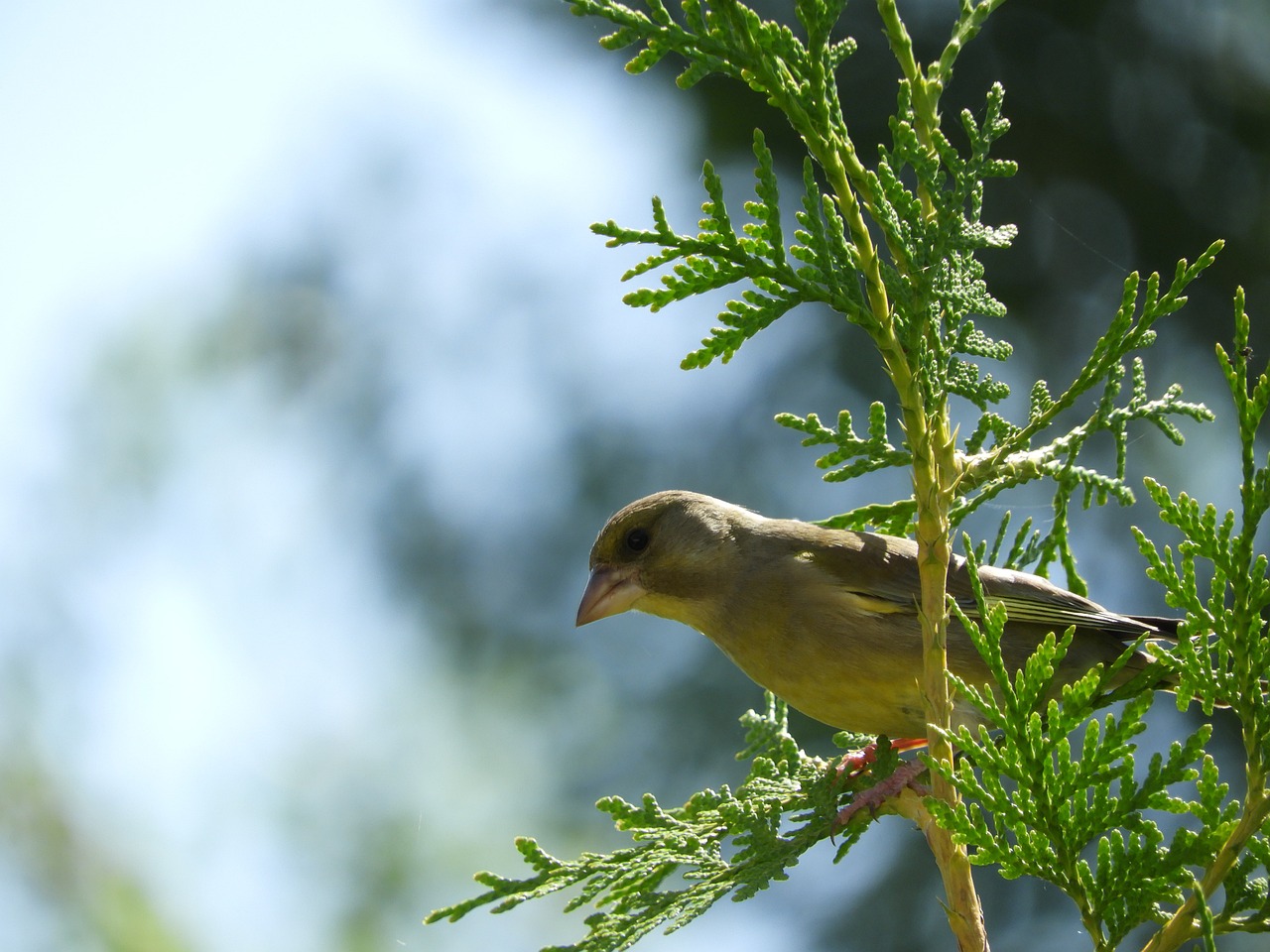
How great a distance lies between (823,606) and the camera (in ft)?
9.33

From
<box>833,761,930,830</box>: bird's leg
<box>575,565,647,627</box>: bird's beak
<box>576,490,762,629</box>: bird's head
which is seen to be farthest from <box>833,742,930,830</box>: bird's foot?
<box>575,565,647,627</box>: bird's beak

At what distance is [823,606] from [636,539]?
0.62 meters

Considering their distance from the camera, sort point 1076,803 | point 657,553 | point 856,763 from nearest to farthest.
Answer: point 1076,803 → point 856,763 → point 657,553

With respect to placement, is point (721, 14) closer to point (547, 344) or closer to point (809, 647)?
point (809, 647)

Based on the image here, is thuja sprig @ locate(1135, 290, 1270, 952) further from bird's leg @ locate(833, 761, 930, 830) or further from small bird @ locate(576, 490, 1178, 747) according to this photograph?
small bird @ locate(576, 490, 1178, 747)

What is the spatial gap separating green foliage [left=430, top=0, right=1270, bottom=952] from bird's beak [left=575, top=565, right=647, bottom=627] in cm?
91

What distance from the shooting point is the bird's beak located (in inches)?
128

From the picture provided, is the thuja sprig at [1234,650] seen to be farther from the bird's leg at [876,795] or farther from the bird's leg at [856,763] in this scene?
the bird's leg at [856,763]

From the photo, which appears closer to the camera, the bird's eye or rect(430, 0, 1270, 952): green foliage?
rect(430, 0, 1270, 952): green foliage

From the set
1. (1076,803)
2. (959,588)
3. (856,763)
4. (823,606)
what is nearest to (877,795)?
(856,763)

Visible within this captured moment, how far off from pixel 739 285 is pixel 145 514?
3.52 meters

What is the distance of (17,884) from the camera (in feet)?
20.2

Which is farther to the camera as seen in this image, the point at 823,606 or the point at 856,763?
the point at 823,606

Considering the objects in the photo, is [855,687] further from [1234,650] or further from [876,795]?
[1234,650]
